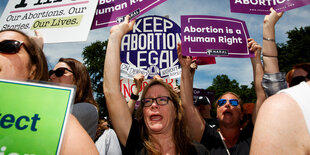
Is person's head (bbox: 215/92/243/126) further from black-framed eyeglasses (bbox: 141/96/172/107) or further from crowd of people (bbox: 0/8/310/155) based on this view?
black-framed eyeglasses (bbox: 141/96/172/107)

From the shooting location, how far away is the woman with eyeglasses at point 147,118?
2.03 metres

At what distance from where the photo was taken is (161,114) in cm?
227

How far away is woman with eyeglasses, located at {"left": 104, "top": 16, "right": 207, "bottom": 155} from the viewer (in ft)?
6.65

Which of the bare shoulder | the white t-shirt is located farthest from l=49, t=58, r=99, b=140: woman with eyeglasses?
the bare shoulder

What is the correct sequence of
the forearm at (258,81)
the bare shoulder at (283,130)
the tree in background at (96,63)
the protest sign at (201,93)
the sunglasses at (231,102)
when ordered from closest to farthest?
the bare shoulder at (283,130) → the forearm at (258,81) → the sunglasses at (231,102) → the protest sign at (201,93) → the tree in background at (96,63)

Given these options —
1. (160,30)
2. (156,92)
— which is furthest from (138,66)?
(156,92)

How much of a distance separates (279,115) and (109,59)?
1641 millimetres

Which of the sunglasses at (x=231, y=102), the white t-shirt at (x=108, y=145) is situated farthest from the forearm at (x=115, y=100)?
the sunglasses at (x=231, y=102)

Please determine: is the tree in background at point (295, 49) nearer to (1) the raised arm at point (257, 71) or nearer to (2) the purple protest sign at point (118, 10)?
(1) the raised arm at point (257, 71)

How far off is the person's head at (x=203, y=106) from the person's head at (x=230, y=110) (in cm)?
200

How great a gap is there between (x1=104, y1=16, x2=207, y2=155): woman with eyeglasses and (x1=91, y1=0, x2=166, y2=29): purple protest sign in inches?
5.3

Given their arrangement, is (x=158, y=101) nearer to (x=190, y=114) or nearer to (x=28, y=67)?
(x=190, y=114)

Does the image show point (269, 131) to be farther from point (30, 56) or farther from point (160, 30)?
point (160, 30)

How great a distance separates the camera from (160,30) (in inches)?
156
